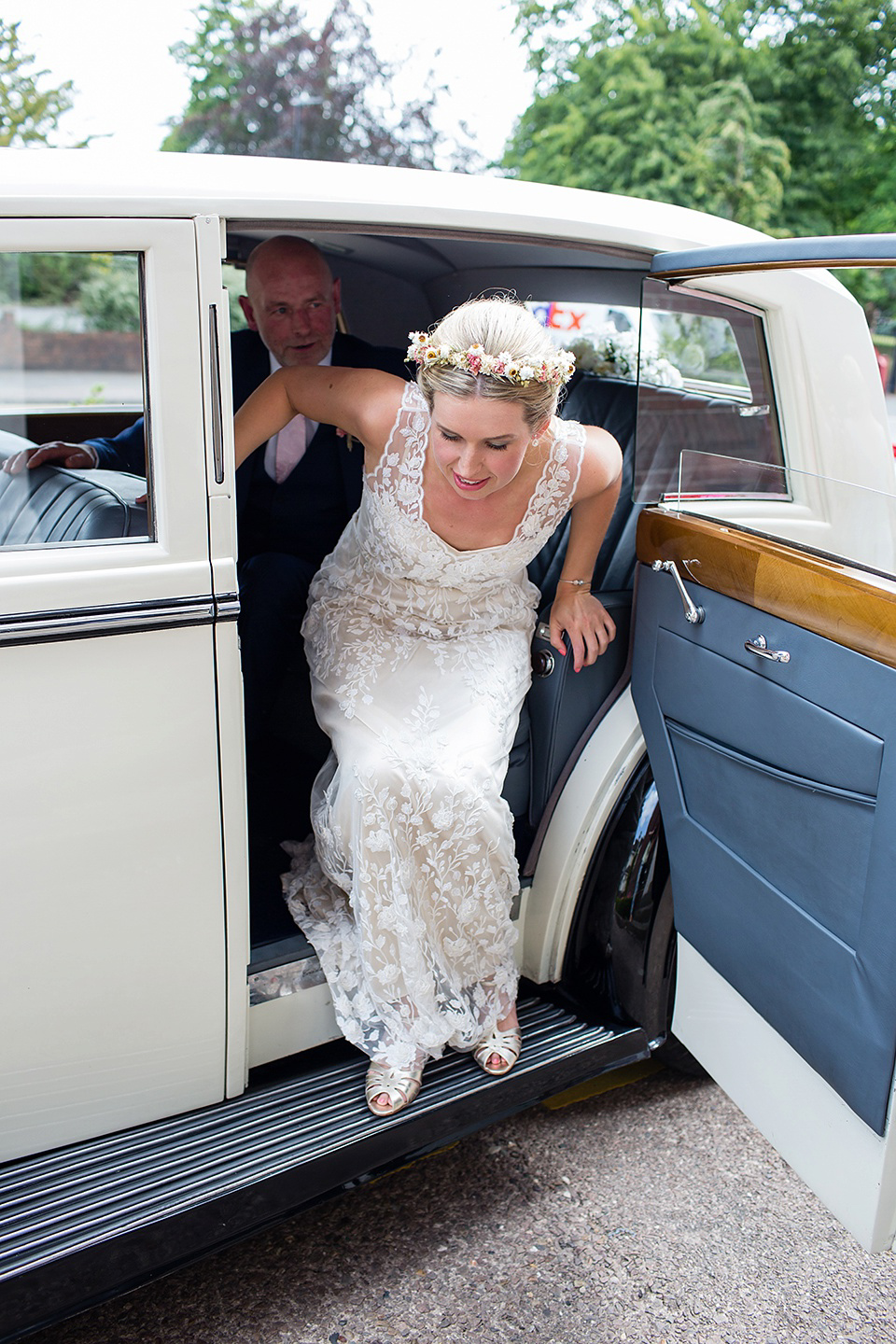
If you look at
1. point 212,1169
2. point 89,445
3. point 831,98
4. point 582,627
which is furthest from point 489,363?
point 831,98

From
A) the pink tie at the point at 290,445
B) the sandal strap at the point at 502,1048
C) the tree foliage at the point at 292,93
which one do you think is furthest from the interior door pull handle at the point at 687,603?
the tree foliage at the point at 292,93

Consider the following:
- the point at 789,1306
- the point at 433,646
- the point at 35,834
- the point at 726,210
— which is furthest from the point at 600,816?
the point at 726,210

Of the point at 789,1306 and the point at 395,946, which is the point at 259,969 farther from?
the point at 789,1306

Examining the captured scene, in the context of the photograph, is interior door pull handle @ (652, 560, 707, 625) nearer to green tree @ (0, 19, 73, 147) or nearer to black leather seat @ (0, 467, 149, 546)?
black leather seat @ (0, 467, 149, 546)

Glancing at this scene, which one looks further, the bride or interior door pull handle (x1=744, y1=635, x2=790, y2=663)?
the bride

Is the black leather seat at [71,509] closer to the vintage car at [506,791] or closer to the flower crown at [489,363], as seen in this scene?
the vintage car at [506,791]

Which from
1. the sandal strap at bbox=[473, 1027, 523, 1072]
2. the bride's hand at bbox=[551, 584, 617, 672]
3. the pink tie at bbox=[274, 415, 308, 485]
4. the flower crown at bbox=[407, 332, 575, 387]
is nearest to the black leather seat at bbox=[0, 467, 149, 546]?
the flower crown at bbox=[407, 332, 575, 387]

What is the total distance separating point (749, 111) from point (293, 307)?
35.6 ft

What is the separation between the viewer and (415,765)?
2189 millimetres

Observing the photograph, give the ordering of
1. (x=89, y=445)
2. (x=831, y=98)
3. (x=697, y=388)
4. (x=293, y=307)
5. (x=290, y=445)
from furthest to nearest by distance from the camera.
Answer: (x=831, y=98) → (x=290, y=445) → (x=293, y=307) → (x=697, y=388) → (x=89, y=445)

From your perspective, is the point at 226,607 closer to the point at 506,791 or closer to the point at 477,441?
the point at 477,441

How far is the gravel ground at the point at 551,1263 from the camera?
201 centimetres

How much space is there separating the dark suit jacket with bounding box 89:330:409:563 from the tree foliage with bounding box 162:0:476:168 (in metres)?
12.1

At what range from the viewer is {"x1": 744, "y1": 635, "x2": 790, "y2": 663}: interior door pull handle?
185 centimetres
